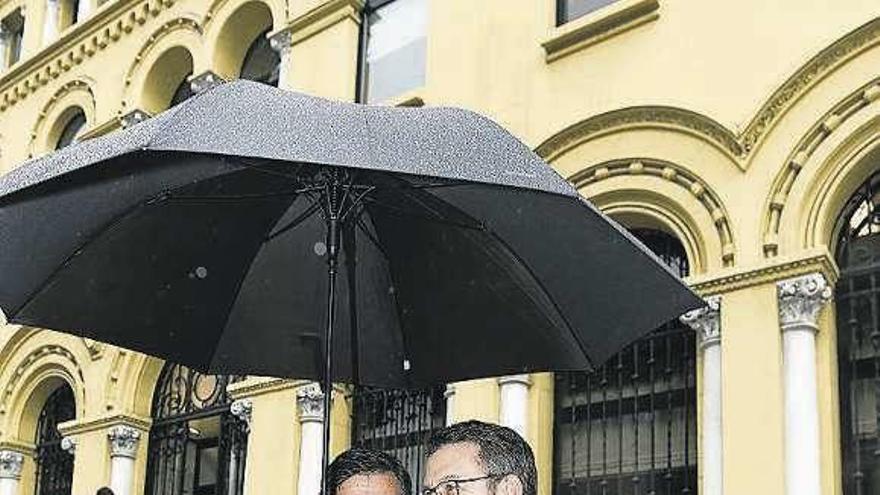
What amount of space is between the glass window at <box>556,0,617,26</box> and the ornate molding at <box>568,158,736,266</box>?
4.67 ft

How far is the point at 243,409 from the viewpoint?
1158cm

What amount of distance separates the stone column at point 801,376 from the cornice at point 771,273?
0.17 ft

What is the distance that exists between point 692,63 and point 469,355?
4.46 metres

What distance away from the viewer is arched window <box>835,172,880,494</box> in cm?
811

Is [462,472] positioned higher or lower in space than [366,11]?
lower

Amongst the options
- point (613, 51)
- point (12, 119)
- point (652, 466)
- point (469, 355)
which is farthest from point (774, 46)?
point (12, 119)

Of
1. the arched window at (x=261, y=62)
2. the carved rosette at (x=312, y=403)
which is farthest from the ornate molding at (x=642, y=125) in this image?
the arched window at (x=261, y=62)

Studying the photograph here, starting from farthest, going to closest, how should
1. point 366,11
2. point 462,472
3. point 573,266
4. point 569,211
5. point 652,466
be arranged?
1. point 366,11
2. point 652,466
3. point 573,266
4. point 569,211
5. point 462,472

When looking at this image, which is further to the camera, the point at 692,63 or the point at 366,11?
the point at 366,11

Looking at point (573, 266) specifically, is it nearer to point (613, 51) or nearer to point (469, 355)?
point (469, 355)

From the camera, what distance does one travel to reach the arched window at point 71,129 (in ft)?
51.4

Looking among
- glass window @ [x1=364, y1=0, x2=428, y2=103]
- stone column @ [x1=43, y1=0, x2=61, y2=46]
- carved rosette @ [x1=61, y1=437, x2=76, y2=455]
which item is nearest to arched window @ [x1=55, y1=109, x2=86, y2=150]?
stone column @ [x1=43, y1=0, x2=61, y2=46]

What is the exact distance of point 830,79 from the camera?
27.6ft

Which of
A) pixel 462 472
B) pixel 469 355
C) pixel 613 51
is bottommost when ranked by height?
pixel 462 472
